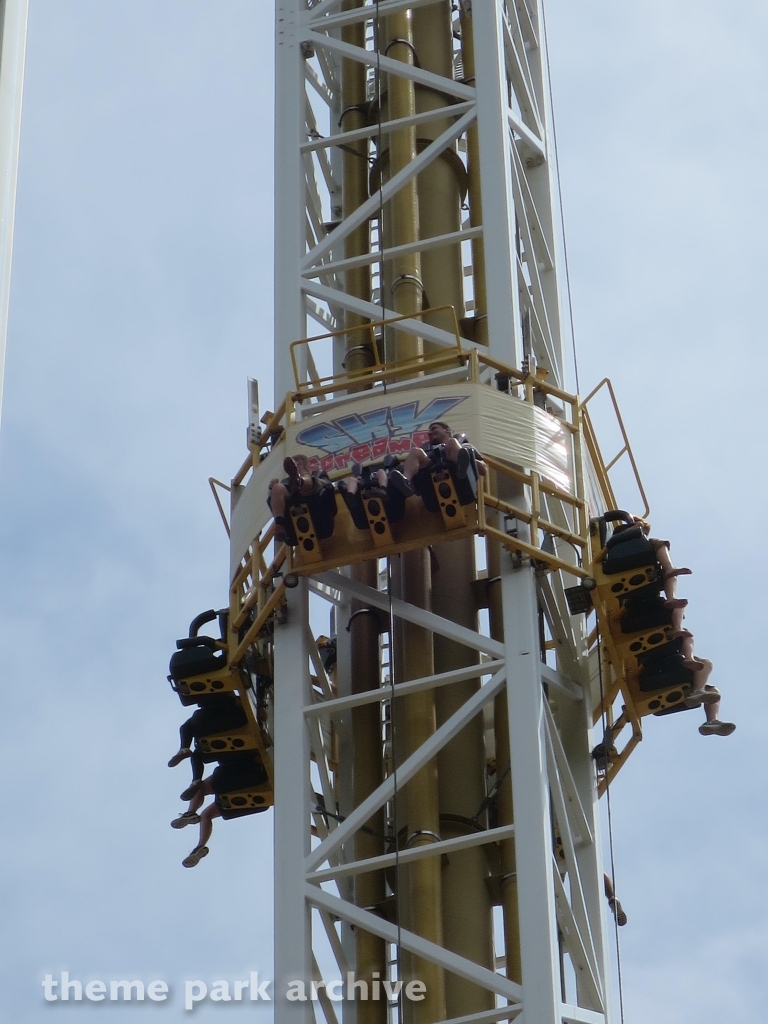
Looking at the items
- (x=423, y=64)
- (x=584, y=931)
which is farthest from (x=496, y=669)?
(x=423, y=64)

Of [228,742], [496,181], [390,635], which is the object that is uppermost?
[496,181]

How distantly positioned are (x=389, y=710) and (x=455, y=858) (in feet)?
7.57

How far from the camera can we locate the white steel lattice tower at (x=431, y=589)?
23.5m

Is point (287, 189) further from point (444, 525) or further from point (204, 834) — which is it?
point (204, 834)

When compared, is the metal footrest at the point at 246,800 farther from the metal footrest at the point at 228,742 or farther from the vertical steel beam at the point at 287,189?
the vertical steel beam at the point at 287,189

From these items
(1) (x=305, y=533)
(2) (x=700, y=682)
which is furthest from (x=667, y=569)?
(1) (x=305, y=533)

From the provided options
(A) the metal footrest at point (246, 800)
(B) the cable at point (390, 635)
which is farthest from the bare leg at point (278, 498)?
(A) the metal footrest at point (246, 800)

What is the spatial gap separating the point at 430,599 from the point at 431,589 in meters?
0.16

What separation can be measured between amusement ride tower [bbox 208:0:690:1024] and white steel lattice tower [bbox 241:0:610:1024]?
4 centimetres

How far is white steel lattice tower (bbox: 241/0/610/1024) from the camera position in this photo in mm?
23516

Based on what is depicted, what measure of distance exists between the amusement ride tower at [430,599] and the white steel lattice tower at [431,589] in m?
0.04

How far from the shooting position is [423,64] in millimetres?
30406

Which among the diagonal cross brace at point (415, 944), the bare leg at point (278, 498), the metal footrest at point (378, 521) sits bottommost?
the diagonal cross brace at point (415, 944)

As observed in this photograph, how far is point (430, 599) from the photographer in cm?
2620
